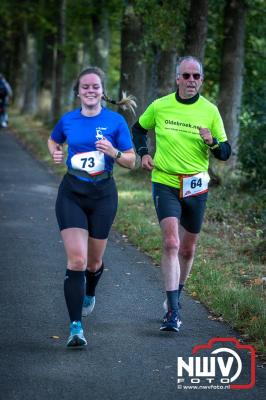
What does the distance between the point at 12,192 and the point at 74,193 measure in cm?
1071

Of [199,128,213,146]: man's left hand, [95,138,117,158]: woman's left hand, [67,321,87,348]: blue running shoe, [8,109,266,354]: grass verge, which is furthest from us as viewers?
[8,109,266,354]: grass verge

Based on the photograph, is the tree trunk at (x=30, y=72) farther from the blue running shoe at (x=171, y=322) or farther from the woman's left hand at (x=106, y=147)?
the woman's left hand at (x=106, y=147)

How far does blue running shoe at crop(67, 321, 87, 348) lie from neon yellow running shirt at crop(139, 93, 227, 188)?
1.65 m

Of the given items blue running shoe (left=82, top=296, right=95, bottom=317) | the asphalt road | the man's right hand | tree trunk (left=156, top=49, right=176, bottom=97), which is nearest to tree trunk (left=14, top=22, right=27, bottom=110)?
tree trunk (left=156, top=49, right=176, bottom=97)

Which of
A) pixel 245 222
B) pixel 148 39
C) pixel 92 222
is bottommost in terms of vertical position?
pixel 245 222

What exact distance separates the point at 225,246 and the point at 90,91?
207 inches

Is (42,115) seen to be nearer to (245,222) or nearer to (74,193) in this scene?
(245,222)

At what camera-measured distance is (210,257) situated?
1167 centimetres

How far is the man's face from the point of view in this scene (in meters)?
8.19

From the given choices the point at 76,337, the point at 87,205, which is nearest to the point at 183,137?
the point at 87,205

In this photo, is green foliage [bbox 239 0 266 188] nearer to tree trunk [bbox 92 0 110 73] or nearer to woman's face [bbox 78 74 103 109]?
woman's face [bbox 78 74 103 109]

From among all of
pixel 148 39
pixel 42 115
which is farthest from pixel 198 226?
pixel 42 115

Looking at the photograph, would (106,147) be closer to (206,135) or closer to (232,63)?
(206,135)

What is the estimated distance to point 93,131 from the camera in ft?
24.8
